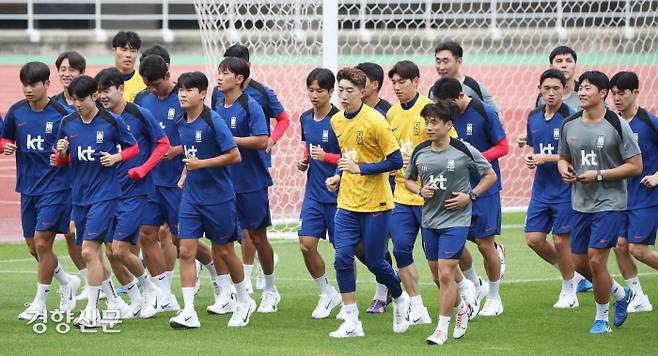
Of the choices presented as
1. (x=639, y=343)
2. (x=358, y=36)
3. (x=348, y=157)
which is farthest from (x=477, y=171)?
(x=358, y=36)

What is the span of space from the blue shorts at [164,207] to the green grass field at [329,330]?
0.82m

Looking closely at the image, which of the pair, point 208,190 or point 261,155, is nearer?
point 208,190

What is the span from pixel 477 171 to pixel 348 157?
1.01m

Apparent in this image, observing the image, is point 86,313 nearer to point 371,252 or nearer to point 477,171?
point 371,252

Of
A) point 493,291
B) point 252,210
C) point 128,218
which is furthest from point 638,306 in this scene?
point 128,218

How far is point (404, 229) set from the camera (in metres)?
11.6

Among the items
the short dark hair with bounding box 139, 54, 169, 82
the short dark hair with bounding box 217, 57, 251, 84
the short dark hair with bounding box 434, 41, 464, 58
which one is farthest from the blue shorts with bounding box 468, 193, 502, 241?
the short dark hair with bounding box 139, 54, 169, 82

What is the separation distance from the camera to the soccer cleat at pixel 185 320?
11102mm

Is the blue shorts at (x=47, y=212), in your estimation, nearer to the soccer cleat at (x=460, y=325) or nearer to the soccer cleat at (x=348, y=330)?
the soccer cleat at (x=348, y=330)

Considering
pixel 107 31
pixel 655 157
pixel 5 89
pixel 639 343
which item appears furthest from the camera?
pixel 107 31

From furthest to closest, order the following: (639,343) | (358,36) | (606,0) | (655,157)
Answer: (358,36), (606,0), (655,157), (639,343)

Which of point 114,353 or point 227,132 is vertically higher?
point 227,132

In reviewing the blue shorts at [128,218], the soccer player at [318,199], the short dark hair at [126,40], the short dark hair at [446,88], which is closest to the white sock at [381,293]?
the soccer player at [318,199]

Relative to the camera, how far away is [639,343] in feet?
35.0
